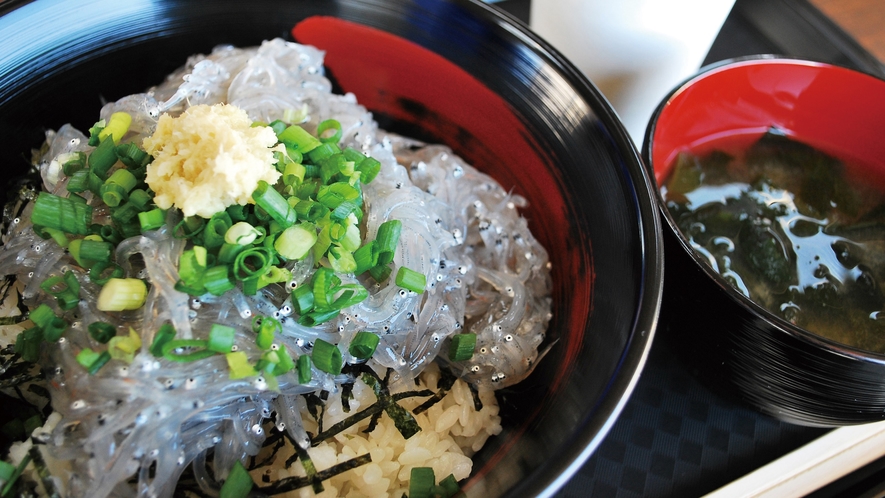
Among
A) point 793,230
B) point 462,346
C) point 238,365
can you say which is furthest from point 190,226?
point 793,230

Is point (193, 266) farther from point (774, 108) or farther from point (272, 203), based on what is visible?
point (774, 108)

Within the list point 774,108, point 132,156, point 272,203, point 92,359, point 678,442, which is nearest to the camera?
point 92,359

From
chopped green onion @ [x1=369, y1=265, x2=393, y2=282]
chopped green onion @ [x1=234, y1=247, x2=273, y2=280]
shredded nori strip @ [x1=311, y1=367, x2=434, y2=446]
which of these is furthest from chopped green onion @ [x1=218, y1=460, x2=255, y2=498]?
chopped green onion @ [x1=369, y1=265, x2=393, y2=282]

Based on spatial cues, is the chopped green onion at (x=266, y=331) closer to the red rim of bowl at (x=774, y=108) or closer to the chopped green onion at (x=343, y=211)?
the chopped green onion at (x=343, y=211)

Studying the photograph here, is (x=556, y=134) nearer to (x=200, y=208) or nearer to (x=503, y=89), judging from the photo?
(x=503, y=89)

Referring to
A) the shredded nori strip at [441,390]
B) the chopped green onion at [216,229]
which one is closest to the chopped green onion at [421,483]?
the shredded nori strip at [441,390]
